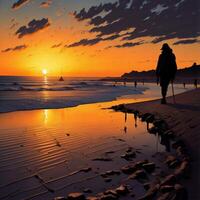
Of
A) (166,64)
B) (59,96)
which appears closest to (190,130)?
(166,64)

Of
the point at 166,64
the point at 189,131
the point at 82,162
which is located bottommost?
the point at 82,162

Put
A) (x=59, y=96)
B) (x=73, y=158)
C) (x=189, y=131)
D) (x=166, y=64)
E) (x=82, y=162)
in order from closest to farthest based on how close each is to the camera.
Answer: (x=82, y=162) → (x=73, y=158) → (x=189, y=131) → (x=166, y=64) → (x=59, y=96)

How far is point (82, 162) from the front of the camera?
5723mm

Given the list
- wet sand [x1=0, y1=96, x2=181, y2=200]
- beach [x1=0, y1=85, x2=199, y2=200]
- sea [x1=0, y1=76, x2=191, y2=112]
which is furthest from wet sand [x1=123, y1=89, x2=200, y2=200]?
sea [x1=0, y1=76, x2=191, y2=112]

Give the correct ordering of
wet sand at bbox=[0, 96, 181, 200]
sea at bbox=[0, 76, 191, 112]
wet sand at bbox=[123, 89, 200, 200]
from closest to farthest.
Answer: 1. wet sand at bbox=[123, 89, 200, 200]
2. wet sand at bbox=[0, 96, 181, 200]
3. sea at bbox=[0, 76, 191, 112]

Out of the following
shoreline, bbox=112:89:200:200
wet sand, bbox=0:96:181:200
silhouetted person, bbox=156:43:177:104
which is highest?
silhouetted person, bbox=156:43:177:104

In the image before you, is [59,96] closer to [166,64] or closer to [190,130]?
[166,64]

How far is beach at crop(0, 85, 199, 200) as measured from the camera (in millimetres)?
4383

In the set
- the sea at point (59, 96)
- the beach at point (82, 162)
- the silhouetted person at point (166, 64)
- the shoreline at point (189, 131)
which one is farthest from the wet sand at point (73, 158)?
the sea at point (59, 96)

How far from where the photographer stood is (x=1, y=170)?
532 cm

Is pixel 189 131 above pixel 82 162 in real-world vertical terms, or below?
above

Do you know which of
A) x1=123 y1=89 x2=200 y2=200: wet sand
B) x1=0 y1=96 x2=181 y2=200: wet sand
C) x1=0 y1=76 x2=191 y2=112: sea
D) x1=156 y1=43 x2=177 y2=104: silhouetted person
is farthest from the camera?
x1=0 y1=76 x2=191 y2=112: sea

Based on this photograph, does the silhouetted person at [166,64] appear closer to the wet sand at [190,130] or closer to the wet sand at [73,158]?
the wet sand at [190,130]

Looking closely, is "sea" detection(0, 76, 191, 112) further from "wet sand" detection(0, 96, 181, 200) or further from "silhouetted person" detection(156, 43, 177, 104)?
"wet sand" detection(0, 96, 181, 200)
